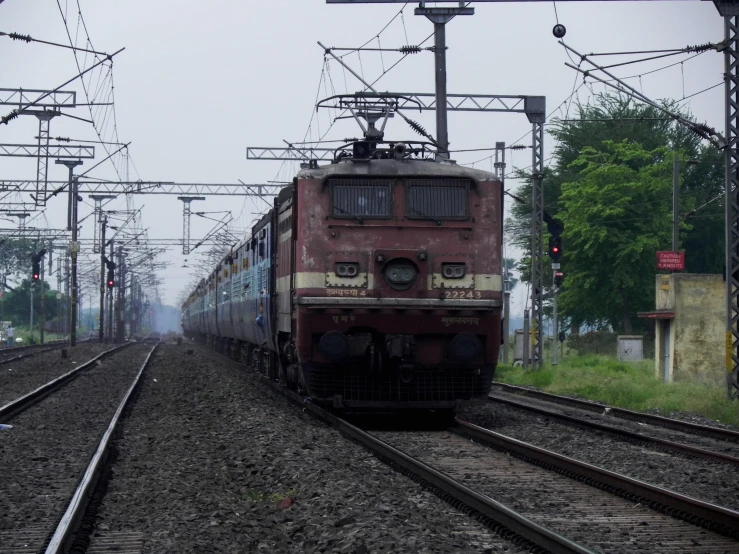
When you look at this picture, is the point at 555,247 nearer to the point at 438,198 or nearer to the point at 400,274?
the point at 438,198

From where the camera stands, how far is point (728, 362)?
17078 mm

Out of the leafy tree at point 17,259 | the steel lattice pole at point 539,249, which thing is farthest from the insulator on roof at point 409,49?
the leafy tree at point 17,259

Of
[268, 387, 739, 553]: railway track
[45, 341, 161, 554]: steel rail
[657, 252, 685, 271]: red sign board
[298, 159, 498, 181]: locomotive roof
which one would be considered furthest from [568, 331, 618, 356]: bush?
[45, 341, 161, 554]: steel rail

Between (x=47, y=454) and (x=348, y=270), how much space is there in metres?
4.17

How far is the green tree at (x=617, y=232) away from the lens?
45.4 m

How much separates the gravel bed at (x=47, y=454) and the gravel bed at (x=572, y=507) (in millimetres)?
3537

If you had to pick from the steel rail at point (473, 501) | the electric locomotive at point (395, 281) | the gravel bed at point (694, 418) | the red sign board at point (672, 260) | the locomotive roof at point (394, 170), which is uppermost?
the locomotive roof at point (394, 170)

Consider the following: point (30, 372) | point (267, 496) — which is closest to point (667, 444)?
point (267, 496)

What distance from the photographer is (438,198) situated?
45.3ft

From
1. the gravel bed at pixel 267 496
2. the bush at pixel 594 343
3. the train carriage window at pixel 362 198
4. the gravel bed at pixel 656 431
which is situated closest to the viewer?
the gravel bed at pixel 267 496

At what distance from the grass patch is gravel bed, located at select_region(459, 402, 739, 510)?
2293 millimetres

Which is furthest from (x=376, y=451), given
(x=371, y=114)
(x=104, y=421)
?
(x=371, y=114)

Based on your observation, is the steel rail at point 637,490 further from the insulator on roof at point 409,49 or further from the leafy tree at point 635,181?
the leafy tree at point 635,181

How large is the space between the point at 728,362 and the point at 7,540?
12719mm
